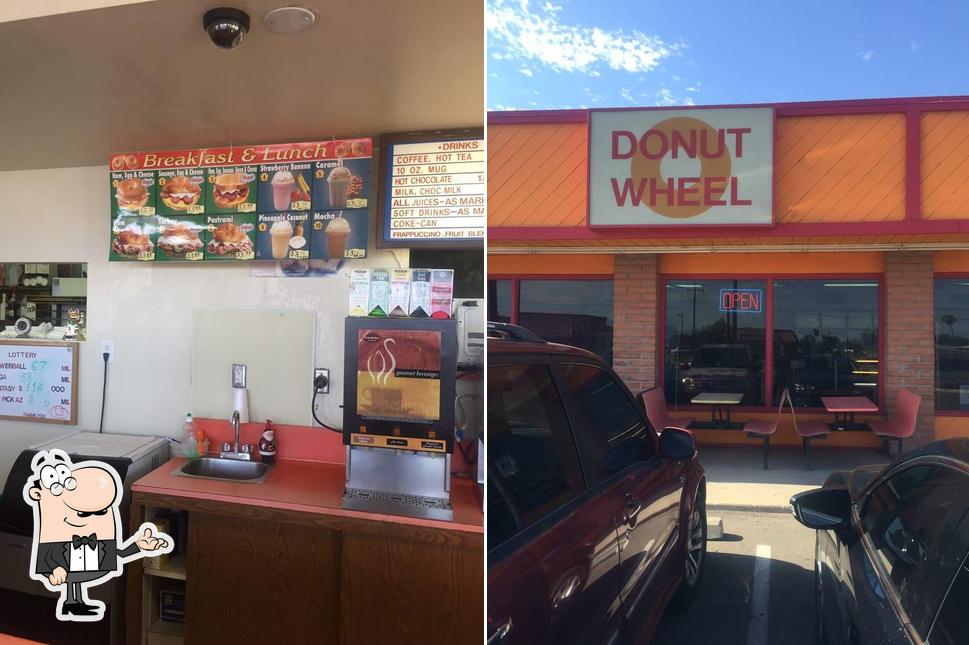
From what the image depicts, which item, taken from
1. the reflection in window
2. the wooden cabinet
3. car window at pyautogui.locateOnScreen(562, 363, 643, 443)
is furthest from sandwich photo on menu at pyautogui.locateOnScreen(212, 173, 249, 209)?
car window at pyautogui.locateOnScreen(562, 363, 643, 443)

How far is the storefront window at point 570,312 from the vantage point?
0.81 meters

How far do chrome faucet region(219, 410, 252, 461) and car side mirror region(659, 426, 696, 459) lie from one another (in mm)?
2340

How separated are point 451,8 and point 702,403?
1.22 metres

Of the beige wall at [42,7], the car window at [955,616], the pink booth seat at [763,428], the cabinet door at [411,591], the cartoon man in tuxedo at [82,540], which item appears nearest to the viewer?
the car window at [955,616]

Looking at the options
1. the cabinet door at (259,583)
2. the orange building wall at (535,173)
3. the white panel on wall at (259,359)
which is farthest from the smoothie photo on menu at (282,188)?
the orange building wall at (535,173)

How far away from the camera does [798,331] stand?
0.78 m

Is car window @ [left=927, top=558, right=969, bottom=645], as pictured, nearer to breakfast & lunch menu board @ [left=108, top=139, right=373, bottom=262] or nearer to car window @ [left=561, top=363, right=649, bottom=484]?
car window @ [left=561, top=363, right=649, bottom=484]

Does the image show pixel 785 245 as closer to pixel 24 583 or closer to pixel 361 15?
pixel 361 15

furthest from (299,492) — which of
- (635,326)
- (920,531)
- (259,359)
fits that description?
(920,531)

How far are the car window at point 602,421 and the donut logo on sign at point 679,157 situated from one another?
0.21 m

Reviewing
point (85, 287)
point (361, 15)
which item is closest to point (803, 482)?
point (361, 15)

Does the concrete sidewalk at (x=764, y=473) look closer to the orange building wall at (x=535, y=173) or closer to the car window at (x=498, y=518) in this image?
the car window at (x=498, y=518)

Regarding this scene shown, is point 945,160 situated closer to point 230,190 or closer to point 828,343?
point 828,343

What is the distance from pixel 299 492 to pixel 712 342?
1948 mm
